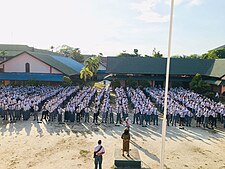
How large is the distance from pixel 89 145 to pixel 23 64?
27.4 m

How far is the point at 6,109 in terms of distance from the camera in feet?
56.3

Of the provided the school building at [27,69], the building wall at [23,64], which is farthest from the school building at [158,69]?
the building wall at [23,64]

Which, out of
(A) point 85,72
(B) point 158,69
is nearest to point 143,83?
(B) point 158,69

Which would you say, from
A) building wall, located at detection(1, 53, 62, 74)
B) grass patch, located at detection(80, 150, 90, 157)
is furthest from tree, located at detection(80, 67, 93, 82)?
grass patch, located at detection(80, 150, 90, 157)

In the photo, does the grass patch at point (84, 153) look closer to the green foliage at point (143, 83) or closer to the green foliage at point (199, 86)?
the green foliage at point (199, 86)

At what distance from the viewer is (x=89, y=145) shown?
12805mm

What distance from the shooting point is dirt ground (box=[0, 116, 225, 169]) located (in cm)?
1075

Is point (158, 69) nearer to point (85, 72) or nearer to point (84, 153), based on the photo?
point (85, 72)

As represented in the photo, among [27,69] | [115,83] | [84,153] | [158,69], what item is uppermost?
[158,69]

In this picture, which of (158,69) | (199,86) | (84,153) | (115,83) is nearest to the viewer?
(84,153)

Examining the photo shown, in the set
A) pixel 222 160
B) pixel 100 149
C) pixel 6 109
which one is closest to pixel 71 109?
pixel 6 109

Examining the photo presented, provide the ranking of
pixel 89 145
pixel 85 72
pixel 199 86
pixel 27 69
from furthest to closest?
pixel 85 72 → pixel 27 69 → pixel 199 86 → pixel 89 145

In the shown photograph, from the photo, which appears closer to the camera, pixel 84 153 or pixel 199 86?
pixel 84 153

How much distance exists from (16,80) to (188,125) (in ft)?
86.7
